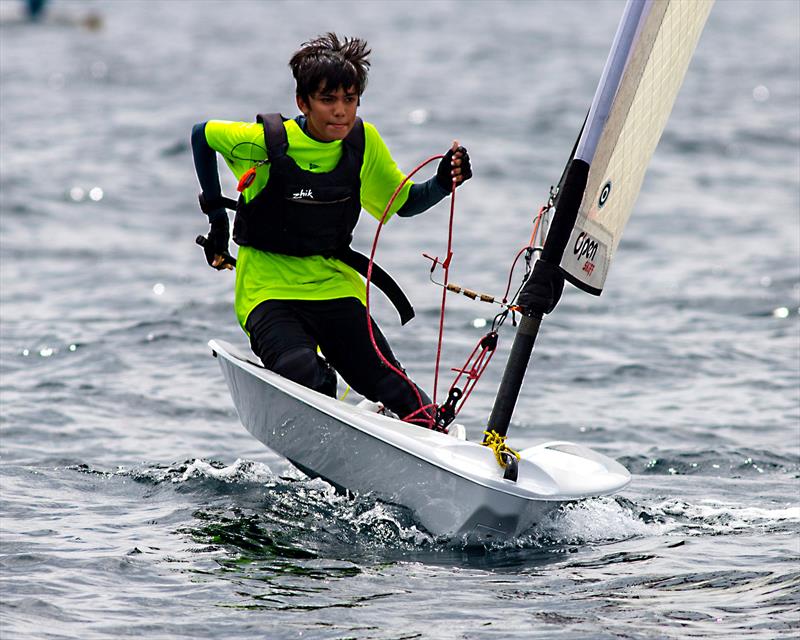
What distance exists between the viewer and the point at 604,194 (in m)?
4.76

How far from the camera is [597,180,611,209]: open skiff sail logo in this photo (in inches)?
187

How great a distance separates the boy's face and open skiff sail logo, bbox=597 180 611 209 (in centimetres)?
94

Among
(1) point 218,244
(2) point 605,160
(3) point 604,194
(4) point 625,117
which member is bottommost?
(1) point 218,244

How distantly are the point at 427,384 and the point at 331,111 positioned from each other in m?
3.23

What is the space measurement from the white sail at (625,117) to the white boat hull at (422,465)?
682 mm

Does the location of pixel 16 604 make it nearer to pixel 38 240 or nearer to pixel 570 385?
pixel 570 385

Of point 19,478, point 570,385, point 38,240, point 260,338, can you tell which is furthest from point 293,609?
point 38,240

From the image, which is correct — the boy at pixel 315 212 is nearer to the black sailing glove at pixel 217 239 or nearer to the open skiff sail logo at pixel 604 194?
the black sailing glove at pixel 217 239

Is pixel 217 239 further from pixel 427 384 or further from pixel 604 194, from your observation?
pixel 427 384

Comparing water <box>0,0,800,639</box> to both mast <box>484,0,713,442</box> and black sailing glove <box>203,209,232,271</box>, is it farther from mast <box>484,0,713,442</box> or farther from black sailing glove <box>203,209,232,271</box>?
black sailing glove <box>203,209,232,271</box>

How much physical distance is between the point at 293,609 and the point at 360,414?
0.86 m

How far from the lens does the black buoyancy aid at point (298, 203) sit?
16.3 ft

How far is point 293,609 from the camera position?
4.27m

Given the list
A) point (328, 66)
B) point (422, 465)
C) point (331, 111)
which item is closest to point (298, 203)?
point (331, 111)
